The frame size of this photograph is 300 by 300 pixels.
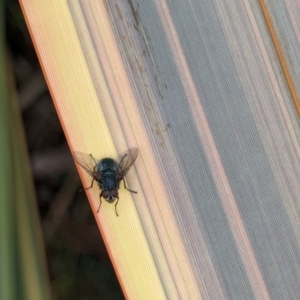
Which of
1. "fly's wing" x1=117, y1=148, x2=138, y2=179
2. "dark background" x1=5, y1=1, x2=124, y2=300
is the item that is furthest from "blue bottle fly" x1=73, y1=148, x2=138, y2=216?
"dark background" x1=5, y1=1, x2=124, y2=300

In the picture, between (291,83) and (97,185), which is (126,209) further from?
(291,83)

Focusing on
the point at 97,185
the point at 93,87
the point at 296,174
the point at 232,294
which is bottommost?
the point at 232,294

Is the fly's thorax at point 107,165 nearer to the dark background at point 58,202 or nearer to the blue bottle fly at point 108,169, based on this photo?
the blue bottle fly at point 108,169

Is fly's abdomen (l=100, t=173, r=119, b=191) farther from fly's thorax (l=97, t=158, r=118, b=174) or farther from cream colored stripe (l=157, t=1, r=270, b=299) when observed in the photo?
cream colored stripe (l=157, t=1, r=270, b=299)

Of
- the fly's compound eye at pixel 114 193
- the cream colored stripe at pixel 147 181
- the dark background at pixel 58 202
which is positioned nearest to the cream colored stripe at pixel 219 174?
the cream colored stripe at pixel 147 181

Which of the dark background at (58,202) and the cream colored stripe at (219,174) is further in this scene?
the dark background at (58,202)

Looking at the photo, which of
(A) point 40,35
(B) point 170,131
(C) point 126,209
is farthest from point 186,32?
(C) point 126,209

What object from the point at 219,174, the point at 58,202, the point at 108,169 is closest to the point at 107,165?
the point at 108,169
